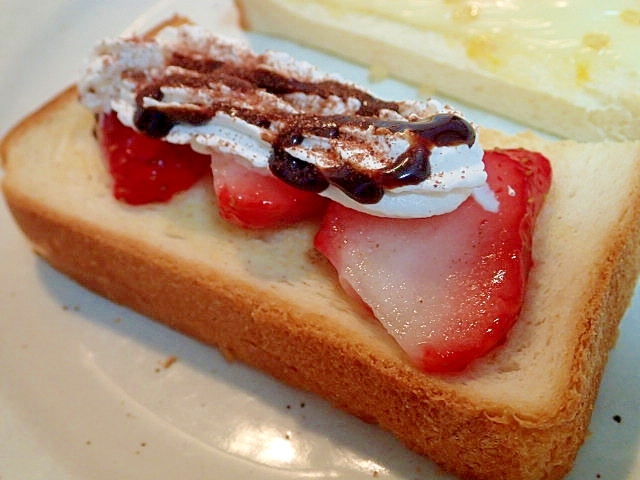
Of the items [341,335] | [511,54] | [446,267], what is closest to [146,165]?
[341,335]

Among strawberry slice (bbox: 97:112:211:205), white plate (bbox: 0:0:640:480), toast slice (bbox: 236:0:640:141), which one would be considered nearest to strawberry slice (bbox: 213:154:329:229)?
strawberry slice (bbox: 97:112:211:205)

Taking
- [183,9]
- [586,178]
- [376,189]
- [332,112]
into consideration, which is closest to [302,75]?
[332,112]

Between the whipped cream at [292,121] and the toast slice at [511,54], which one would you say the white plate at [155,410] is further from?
the toast slice at [511,54]

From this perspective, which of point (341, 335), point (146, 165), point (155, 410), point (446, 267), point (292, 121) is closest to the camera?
point (446, 267)

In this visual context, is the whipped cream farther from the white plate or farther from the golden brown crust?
the white plate

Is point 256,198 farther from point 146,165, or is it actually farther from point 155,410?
point 155,410

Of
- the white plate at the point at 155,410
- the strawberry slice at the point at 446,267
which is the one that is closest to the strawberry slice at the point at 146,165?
the white plate at the point at 155,410
